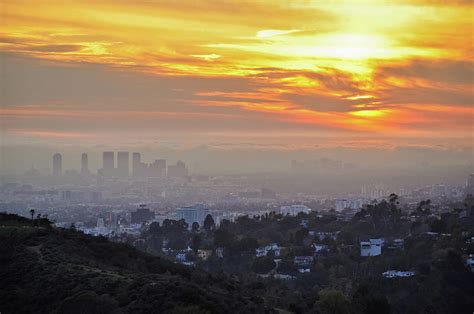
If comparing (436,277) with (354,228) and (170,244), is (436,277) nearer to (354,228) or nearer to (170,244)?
(354,228)

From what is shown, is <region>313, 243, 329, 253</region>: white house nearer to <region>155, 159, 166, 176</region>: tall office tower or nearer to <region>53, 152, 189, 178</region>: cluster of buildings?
<region>53, 152, 189, 178</region>: cluster of buildings

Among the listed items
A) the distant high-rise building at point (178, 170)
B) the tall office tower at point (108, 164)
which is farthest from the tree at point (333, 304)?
the distant high-rise building at point (178, 170)

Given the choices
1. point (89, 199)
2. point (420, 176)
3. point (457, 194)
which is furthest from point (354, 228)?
point (420, 176)

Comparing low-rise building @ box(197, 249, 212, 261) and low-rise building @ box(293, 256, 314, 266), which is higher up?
low-rise building @ box(293, 256, 314, 266)

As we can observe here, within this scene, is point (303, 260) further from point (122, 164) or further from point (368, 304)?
point (122, 164)

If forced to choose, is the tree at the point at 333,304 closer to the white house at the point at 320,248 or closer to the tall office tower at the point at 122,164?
the white house at the point at 320,248

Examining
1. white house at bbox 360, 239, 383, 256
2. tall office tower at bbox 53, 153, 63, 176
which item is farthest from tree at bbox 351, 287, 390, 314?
tall office tower at bbox 53, 153, 63, 176

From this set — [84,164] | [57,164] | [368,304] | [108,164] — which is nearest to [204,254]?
[368,304]
